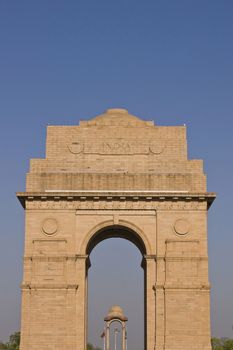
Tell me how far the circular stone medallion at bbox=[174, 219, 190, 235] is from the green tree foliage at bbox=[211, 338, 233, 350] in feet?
124

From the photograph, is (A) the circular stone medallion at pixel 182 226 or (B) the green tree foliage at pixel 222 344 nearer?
(A) the circular stone medallion at pixel 182 226

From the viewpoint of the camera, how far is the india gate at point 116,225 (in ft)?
115

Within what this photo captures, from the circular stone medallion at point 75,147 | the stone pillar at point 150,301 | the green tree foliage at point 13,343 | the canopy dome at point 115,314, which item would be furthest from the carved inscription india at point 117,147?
the green tree foliage at point 13,343

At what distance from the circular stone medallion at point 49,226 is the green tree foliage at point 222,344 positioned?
3948 cm

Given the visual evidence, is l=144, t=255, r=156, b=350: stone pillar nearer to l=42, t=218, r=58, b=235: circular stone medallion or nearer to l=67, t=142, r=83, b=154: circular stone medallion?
l=42, t=218, r=58, b=235: circular stone medallion

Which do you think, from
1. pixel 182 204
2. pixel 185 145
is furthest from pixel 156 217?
pixel 185 145

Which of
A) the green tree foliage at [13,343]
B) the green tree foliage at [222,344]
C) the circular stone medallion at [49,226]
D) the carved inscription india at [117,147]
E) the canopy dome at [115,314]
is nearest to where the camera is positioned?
the circular stone medallion at [49,226]

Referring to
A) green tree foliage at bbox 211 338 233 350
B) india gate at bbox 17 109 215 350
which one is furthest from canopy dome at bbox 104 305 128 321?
green tree foliage at bbox 211 338 233 350

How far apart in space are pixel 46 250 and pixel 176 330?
688 cm

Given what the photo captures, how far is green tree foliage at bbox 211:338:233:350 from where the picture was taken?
72.4 meters

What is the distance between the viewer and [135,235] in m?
37.3

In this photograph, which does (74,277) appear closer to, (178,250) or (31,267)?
(31,267)

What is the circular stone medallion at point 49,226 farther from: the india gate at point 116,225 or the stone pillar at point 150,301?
the stone pillar at point 150,301

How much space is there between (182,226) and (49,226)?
6.12m
